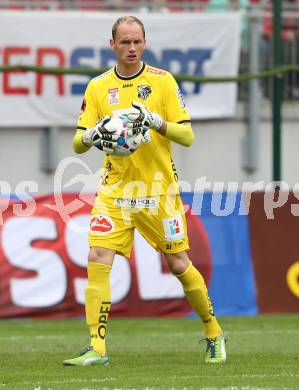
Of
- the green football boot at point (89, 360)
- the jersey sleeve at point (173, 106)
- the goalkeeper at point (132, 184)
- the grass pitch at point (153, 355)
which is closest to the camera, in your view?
the grass pitch at point (153, 355)

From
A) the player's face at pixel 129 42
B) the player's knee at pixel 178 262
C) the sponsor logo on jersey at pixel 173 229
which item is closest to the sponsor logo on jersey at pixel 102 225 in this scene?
the sponsor logo on jersey at pixel 173 229

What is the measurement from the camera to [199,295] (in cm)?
780

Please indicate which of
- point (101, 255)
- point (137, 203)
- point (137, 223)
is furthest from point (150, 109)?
point (101, 255)

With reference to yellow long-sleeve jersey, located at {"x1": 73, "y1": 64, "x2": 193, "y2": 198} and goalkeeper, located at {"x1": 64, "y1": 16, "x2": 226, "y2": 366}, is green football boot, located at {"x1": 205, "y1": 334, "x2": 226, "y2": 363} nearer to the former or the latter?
goalkeeper, located at {"x1": 64, "y1": 16, "x2": 226, "y2": 366}

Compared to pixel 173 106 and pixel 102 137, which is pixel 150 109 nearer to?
pixel 173 106

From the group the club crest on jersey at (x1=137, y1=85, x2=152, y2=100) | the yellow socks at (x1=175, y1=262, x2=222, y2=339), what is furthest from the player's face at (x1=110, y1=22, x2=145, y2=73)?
the yellow socks at (x1=175, y1=262, x2=222, y2=339)

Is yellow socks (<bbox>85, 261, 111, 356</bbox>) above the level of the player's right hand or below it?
below

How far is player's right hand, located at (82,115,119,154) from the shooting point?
23.8ft

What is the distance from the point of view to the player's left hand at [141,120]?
7262 millimetres

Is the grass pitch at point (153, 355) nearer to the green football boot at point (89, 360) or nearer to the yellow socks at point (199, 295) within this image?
the green football boot at point (89, 360)

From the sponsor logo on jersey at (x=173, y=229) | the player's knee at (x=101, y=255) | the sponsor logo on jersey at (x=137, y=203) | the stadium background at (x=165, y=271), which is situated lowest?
the stadium background at (x=165, y=271)

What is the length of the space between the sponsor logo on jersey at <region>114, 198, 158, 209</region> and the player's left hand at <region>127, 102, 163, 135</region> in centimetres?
57

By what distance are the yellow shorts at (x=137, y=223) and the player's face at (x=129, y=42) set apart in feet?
3.09

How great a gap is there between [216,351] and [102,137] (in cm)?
171
